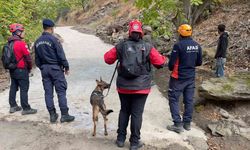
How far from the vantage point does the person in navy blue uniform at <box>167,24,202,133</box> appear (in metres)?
7.16

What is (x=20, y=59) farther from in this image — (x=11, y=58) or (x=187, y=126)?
(x=187, y=126)

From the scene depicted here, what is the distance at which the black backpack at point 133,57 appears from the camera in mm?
5965

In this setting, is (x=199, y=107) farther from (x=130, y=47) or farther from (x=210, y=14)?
(x=210, y=14)

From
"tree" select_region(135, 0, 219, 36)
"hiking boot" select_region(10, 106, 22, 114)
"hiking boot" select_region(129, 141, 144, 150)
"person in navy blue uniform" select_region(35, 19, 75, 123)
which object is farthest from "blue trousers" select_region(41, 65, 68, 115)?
→ "tree" select_region(135, 0, 219, 36)

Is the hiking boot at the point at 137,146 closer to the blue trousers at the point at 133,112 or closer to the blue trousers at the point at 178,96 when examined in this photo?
the blue trousers at the point at 133,112

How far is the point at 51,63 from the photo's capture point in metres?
7.48

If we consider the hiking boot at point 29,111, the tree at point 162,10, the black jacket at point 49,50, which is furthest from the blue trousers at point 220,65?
the hiking boot at point 29,111

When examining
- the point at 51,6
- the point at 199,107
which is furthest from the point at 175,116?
the point at 51,6

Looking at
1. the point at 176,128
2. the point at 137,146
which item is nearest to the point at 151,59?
the point at 137,146

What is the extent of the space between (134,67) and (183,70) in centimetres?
168

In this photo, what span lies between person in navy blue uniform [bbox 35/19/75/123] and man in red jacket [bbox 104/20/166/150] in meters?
1.65

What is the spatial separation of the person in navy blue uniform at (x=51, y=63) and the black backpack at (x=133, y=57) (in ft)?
6.21

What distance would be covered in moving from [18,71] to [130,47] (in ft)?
10.3

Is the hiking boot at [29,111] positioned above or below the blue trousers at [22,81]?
below
